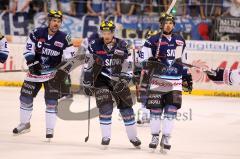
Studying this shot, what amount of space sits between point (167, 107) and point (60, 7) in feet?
32.0

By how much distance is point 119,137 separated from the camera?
35.4ft

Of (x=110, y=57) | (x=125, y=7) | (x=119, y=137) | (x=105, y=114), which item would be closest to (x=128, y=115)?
(x=105, y=114)

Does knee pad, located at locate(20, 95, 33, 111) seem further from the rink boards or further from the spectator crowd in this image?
the spectator crowd

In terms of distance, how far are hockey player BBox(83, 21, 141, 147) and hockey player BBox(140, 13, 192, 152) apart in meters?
0.31

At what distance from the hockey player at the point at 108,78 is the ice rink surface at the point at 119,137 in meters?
0.38

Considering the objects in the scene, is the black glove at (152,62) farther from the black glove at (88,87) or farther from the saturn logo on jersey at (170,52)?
the black glove at (88,87)

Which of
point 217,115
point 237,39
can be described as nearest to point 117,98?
point 217,115

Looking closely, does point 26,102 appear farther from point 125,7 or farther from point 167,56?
point 125,7

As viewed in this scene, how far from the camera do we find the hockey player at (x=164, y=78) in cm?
930

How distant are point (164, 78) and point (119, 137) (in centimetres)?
165

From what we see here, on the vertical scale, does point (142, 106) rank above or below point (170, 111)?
below

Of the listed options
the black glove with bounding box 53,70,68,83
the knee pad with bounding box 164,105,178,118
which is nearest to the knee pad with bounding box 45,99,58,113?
the black glove with bounding box 53,70,68,83

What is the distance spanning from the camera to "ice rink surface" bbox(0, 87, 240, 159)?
9.06m

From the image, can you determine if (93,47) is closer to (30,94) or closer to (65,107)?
(30,94)
